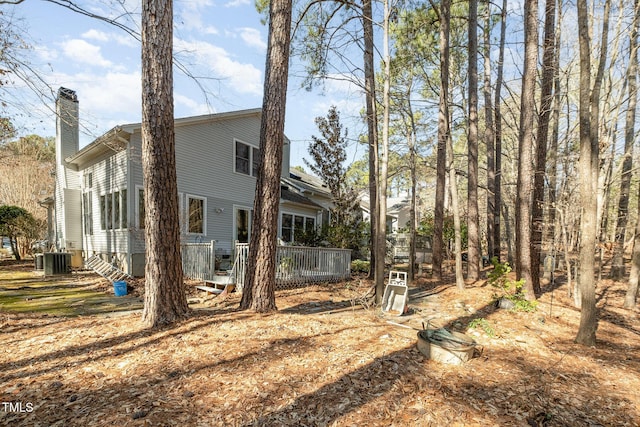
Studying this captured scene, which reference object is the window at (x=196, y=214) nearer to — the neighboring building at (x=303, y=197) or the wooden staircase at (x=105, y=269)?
the wooden staircase at (x=105, y=269)

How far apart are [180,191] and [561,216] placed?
11.5 metres

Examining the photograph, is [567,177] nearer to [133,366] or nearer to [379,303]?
[379,303]

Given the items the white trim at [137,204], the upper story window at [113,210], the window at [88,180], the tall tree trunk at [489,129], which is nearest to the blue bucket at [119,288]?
the white trim at [137,204]

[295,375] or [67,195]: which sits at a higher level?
[67,195]

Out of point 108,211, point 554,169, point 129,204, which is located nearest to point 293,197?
point 129,204

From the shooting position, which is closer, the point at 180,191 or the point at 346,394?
the point at 346,394

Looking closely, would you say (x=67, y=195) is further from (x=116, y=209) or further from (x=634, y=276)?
(x=634, y=276)

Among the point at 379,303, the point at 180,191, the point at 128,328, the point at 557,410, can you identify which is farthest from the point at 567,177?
the point at 180,191

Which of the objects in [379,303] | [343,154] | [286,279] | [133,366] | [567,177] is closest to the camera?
[133,366]

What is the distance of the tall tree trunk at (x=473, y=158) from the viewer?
33.0 feet

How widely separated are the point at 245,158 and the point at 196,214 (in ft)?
11.6

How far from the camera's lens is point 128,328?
4.67m

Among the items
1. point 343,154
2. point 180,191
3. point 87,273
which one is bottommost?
point 87,273

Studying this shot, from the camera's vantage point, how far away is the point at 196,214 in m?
12.0
